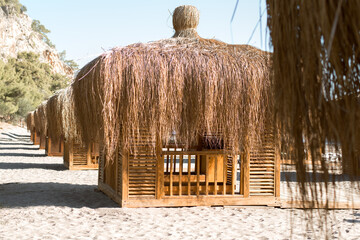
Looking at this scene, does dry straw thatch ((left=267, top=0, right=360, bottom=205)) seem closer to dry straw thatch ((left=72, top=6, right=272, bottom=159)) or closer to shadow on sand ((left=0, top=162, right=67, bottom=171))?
dry straw thatch ((left=72, top=6, right=272, bottom=159))

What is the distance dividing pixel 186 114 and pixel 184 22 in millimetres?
2598

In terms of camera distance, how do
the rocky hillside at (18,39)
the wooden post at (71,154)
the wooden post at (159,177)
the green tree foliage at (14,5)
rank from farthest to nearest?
the green tree foliage at (14,5) → the rocky hillside at (18,39) → the wooden post at (71,154) → the wooden post at (159,177)

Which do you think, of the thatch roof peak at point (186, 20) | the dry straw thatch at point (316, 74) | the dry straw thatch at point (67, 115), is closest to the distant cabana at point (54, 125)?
the dry straw thatch at point (67, 115)

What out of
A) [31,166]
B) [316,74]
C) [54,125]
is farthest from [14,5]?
[316,74]

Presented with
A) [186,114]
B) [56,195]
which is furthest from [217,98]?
[56,195]

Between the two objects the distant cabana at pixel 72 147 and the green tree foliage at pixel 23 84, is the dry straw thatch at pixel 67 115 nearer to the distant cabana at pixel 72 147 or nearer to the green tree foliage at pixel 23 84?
the distant cabana at pixel 72 147

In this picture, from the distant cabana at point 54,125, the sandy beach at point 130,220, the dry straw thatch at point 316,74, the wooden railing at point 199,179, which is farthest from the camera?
the distant cabana at point 54,125

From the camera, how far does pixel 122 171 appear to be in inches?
280

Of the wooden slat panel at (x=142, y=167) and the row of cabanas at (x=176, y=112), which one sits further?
the wooden slat panel at (x=142, y=167)

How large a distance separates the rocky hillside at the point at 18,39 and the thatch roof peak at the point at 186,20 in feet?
180

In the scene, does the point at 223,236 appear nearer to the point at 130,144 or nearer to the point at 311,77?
the point at 130,144

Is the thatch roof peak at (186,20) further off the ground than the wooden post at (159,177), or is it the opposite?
the thatch roof peak at (186,20)

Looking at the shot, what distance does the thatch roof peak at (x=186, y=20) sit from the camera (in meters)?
8.48

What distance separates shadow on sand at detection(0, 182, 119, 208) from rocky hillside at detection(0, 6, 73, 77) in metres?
53.3
